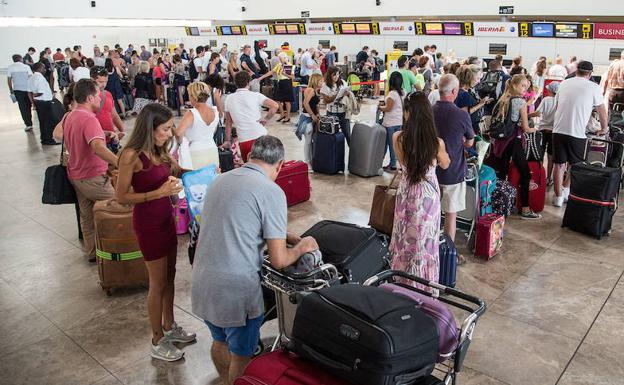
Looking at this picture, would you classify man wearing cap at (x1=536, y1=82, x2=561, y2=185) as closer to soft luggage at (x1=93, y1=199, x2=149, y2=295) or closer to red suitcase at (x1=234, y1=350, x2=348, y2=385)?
soft luggage at (x1=93, y1=199, x2=149, y2=295)

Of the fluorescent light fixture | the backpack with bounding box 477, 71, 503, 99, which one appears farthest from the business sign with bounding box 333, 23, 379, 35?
the backpack with bounding box 477, 71, 503, 99

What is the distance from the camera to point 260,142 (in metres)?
2.51

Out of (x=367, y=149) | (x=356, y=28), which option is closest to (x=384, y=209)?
(x=367, y=149)

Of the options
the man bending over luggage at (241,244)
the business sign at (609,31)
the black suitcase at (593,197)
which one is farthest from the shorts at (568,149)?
the business sign at (609,31)

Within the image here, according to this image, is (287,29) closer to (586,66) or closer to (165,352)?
(586,66)

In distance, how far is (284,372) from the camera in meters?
1.92

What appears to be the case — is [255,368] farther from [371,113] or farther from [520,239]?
[371,113]

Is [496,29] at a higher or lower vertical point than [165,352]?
higher

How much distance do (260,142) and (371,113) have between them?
11631mm

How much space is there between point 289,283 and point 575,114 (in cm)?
478

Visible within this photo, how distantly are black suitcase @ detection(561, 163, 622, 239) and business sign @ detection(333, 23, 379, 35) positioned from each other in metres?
16.2

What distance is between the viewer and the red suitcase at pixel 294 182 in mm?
6469

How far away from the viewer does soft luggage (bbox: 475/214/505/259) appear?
4984mm

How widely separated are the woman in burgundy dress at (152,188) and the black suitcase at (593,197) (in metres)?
4.25
